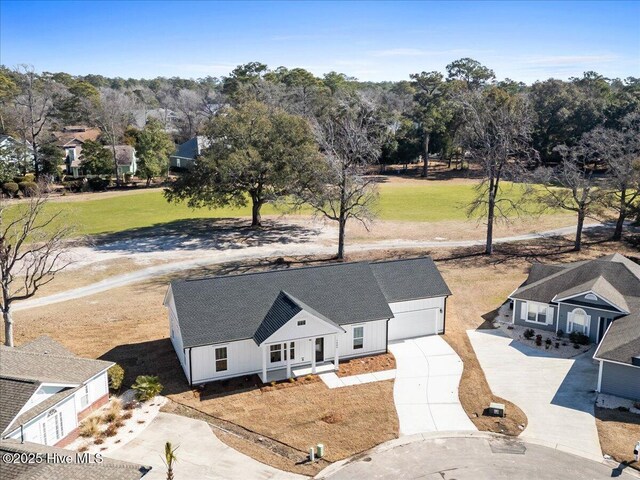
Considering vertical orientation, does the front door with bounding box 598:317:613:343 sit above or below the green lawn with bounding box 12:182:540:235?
below

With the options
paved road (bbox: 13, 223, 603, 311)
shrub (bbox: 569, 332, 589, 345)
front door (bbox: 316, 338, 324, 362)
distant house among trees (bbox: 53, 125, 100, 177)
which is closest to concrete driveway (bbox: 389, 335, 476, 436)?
front door (bbox: 316, 338, 324, 362)

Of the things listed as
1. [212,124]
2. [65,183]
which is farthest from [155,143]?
[212,124]

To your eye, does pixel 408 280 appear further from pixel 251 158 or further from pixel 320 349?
pixel 251 158

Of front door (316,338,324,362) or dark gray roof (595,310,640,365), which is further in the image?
front door (316,338,324,362)

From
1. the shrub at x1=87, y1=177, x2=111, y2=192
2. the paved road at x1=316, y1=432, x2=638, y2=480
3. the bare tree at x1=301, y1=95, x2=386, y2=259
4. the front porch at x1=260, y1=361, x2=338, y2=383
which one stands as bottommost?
the paved road at x1=316, y1=432, x2=638, y2=480

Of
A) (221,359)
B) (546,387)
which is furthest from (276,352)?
(546,387)

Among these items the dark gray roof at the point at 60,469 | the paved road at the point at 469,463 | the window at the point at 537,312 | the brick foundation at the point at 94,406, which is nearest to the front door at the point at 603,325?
the window at the point at 537,312

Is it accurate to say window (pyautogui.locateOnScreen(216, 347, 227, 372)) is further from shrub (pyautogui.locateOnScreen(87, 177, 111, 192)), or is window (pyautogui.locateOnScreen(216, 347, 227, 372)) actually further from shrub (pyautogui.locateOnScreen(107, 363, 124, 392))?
shrub (pyautogui.locateOnScreen(87, 177, 111, 192))
